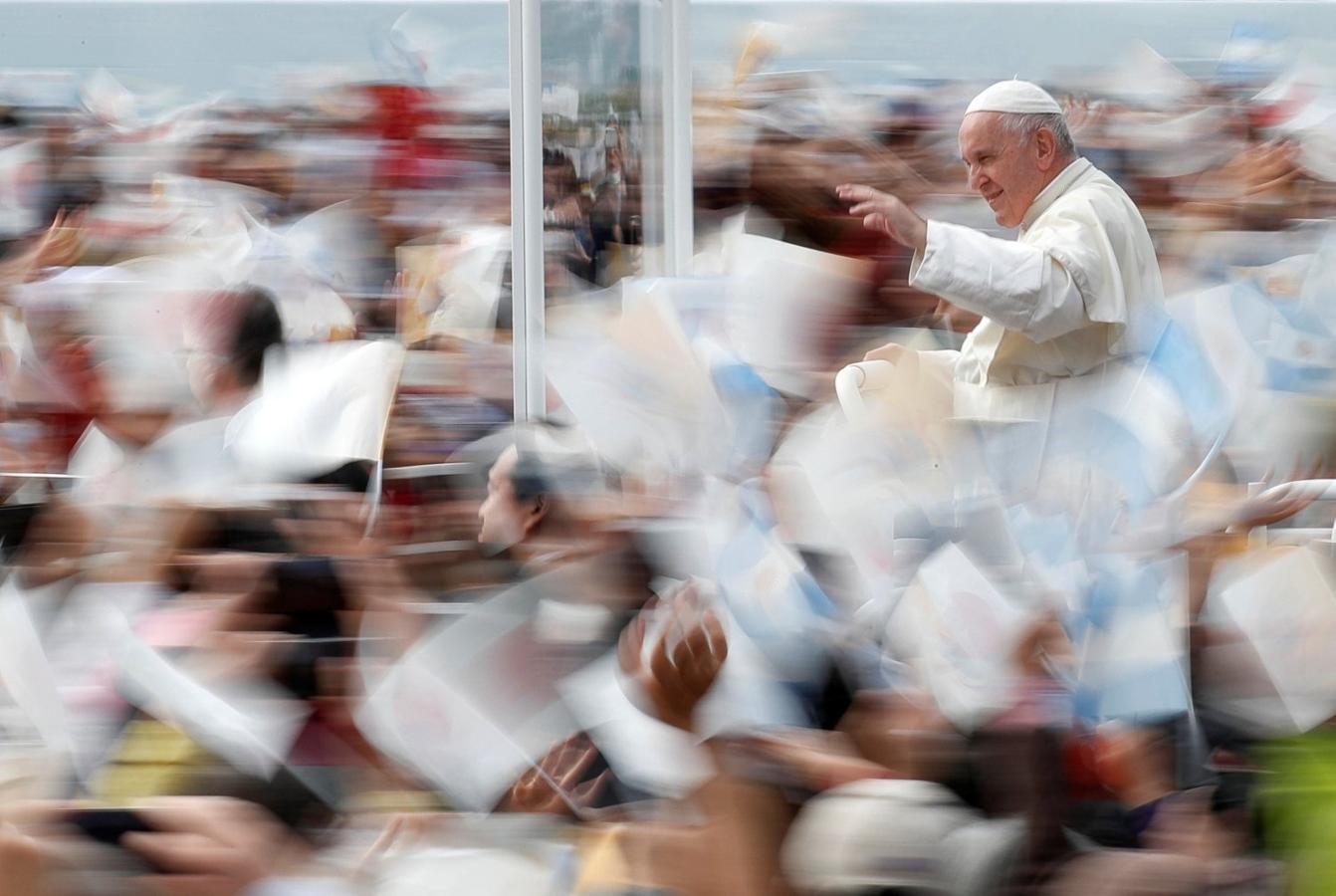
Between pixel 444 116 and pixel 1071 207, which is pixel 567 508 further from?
pixel 1071 207

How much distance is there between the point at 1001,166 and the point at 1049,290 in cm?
28

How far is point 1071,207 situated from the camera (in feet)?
5.99

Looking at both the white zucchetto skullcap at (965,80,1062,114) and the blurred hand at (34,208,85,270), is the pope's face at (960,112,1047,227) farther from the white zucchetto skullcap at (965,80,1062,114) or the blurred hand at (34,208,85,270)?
the blurred hand at (34,208,85,270)

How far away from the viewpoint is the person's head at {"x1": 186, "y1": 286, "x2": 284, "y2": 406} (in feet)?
4.02

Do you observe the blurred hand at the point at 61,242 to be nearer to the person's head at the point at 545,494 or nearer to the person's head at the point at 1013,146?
the person's head at the point at 545,494

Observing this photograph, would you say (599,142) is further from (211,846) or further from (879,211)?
(211,846)

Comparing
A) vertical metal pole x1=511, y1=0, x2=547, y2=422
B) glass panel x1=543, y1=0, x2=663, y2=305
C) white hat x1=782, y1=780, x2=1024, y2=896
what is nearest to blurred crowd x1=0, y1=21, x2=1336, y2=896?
white hat x1=782, y1=780, x2=1024, y2=896

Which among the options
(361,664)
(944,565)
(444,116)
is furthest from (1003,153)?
(361,664)

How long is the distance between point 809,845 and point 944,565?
21cm

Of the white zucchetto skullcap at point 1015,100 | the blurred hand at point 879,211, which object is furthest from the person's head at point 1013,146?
the blurred hand at point 879,211

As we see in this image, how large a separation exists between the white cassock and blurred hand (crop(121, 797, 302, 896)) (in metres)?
0.71

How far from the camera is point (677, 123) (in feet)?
7.13

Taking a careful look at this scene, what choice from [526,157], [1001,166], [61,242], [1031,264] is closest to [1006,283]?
[1031,264]

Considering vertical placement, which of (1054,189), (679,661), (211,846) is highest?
(1054,189)
